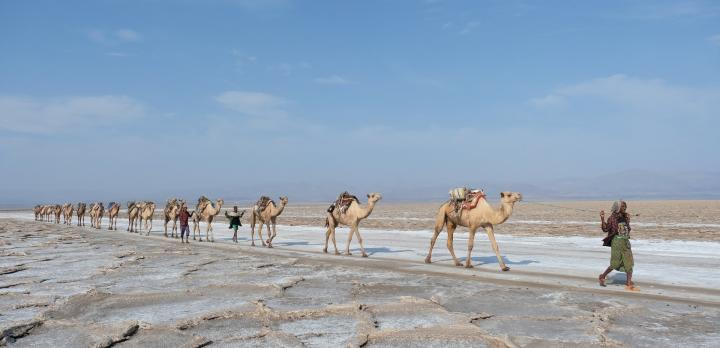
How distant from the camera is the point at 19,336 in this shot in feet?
21.8

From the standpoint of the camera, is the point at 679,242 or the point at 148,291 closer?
the point at 148,291

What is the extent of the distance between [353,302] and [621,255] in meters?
4.86

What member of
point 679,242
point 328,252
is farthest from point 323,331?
point 679,242

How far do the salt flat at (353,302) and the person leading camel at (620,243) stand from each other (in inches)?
14.7

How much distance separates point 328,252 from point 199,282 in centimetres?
675

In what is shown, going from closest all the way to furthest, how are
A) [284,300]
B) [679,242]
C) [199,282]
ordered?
[284,300] < [199,282] < [679,242]

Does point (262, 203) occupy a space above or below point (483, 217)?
above

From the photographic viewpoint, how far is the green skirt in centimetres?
933

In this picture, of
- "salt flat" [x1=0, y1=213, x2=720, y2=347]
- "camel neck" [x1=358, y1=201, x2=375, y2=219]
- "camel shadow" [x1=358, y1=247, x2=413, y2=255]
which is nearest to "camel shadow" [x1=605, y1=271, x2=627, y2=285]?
"salt flat" [x1=0, y1=213, x2=720, y2=347]

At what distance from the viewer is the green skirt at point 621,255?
367 inches

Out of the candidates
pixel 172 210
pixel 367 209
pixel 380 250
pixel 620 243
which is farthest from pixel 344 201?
pixel 172 210

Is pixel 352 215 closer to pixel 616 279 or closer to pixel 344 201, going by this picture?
pixel 344 201

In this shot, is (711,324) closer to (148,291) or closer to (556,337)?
(556,337)

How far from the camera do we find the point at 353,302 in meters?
8.43
